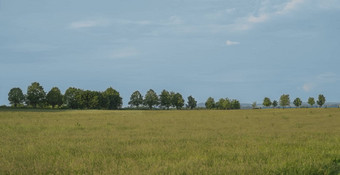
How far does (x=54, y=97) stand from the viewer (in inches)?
5177

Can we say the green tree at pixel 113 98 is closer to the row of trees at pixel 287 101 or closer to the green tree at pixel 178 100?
the green tree at pixel 178 100

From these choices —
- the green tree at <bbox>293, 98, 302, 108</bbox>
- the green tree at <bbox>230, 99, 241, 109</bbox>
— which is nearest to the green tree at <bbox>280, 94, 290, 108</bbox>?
the green tree at <bbox>293, 98, 302, 108</bbox>

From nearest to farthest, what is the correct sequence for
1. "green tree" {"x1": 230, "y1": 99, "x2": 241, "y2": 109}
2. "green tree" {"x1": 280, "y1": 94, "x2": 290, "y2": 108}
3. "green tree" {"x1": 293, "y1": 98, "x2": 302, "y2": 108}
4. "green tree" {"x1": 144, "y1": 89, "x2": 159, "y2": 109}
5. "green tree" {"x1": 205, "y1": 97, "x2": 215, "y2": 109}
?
1. "green tree" {"x1": 144, "y1": 89, "x2": 159, "y2": 109}
2. "green tree" {"x1": 280, "y1": 94, "x2": 290, "y2": 108}
3. "green tree" {"x1": 293, "y1": 98, "x2": 302, "y2": 108}
4. "green tree" {"x1": 205, "y1": 97, "x2": 215, "y2": 109}
5. "green tree" {"x1": 230, "y1": 99, "x2": 241, "y2": 109}

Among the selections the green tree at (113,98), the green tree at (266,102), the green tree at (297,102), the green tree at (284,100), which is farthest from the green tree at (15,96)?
the green tree at (297,102)

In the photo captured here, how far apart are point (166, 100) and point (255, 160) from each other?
490ft

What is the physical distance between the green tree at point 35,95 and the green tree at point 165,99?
5791cm

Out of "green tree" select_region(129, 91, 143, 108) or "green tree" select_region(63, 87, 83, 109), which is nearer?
"green tree" select_region(63, 87, 83, 109)

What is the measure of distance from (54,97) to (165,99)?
54836 millimetres

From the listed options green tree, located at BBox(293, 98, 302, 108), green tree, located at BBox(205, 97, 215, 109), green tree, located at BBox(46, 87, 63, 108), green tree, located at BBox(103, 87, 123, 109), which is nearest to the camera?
green tree, located at BBox(46, 87, 63, 108)

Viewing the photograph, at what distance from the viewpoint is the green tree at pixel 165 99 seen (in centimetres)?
16038

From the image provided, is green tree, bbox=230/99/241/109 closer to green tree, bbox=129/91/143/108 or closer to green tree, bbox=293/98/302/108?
green tree, bbox=293/98/302/108

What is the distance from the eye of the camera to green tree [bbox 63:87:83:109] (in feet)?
439

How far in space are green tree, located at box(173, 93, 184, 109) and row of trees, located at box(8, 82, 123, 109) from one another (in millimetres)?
36313

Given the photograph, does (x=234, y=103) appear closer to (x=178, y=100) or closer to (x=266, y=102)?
(x=266, y=102)
